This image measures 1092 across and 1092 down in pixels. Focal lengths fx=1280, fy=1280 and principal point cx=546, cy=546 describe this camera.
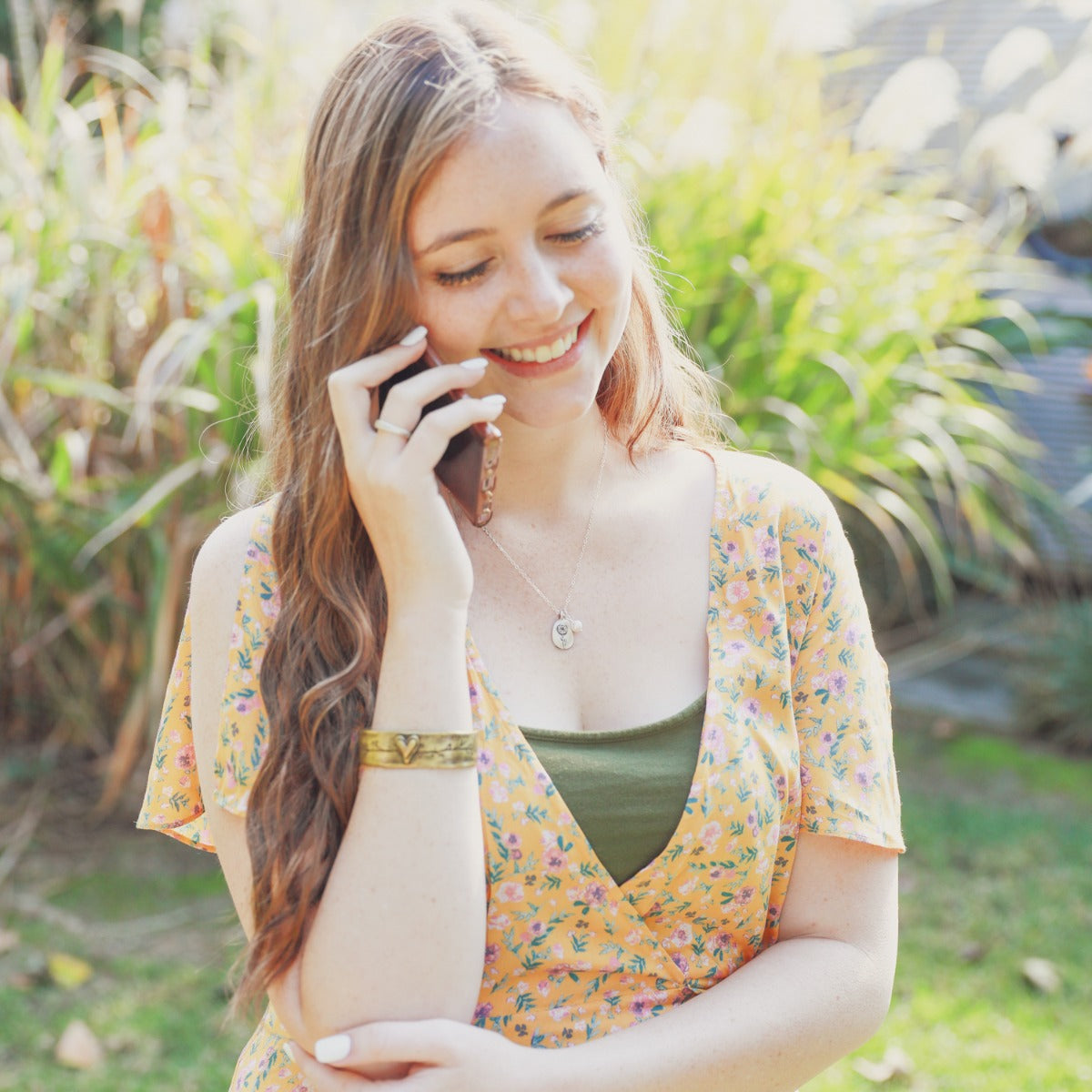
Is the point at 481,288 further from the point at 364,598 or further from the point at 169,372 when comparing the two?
the point at 169,372

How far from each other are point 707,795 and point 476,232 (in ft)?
2.25

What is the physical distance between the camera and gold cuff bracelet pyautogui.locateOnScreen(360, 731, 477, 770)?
4.49ft

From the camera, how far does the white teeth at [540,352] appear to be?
1.51 m

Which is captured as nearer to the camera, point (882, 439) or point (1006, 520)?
point (882, 439)

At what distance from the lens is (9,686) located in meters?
4.07

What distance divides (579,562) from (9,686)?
3.01 meters

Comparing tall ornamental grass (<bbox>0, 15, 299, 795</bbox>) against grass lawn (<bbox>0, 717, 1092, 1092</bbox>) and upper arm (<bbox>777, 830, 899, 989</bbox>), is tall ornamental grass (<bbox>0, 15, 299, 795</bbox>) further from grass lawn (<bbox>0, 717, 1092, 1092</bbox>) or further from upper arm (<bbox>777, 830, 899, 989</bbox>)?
upper arm (<bbox>777, 830, 899, 989</bbox>)

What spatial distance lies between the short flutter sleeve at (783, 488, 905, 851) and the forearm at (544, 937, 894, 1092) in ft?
0.51

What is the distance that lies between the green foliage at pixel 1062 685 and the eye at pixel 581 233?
3618 mm

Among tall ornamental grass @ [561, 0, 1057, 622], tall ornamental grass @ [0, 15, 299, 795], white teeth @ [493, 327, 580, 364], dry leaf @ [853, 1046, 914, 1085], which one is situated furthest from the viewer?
tall ornamental grass @ [561, 0, 1057, 622]

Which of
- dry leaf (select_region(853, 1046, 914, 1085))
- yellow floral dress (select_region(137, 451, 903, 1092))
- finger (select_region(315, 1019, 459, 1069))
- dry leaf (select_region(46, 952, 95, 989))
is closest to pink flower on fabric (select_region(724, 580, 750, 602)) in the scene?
yellow floral dress (select_region(137, 451, 903, 1092))

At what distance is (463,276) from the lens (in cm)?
147

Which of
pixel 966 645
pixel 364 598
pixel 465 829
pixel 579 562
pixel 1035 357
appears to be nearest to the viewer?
pixel 465 829

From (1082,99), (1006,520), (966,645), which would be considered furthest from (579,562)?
(966,645)
